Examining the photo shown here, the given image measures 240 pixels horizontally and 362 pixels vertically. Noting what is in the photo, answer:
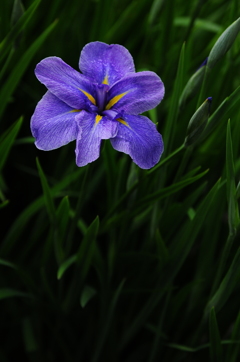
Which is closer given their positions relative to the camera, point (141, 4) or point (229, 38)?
point (229, 38)

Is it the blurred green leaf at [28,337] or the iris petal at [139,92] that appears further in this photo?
the blurred green leaf at [28,337]

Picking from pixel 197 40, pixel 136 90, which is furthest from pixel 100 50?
pixel 197 40

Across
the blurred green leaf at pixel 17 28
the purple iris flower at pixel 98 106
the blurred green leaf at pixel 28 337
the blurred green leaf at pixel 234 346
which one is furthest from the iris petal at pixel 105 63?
the blurred green leaf at pixel 28 337

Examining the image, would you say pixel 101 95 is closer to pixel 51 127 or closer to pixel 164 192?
pixel 51 127

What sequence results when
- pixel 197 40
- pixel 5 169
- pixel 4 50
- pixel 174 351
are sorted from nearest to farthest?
pixel 4 50
pixel 174 351
pixel 5 169
pixel 197 40

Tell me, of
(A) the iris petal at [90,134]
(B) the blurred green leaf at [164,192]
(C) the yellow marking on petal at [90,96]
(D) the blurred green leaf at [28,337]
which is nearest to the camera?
(A) the iris petal at [90,134]

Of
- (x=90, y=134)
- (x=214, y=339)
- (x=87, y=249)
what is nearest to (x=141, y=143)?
(x=90, y=134)

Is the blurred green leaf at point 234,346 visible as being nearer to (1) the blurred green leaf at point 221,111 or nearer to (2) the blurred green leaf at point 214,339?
(2) the blurred green leaf at point 214,339

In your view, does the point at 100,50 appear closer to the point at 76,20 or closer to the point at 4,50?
the point at 4,50
